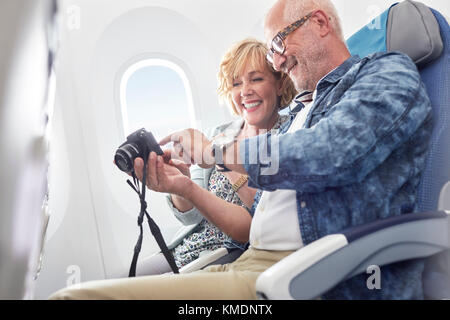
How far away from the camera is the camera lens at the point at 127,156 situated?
3.74ft

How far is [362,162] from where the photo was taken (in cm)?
94

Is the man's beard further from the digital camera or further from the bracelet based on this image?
the digital camera

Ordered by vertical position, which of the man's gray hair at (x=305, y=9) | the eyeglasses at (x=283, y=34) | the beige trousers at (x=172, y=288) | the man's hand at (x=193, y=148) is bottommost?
the beige trousers at (x=172, y=288)

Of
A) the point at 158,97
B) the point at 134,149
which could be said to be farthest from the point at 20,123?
the point at 158,97

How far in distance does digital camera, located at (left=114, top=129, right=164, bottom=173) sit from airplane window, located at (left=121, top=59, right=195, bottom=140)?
148 centimetres

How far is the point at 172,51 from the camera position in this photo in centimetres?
266

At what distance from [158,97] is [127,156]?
1.61m

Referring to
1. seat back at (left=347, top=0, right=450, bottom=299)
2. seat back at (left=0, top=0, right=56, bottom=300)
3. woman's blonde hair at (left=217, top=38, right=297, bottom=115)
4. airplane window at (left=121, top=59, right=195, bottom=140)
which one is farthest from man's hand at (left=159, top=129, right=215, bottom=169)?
airplane window at (left=121, top=59, right=195, bottom=140)

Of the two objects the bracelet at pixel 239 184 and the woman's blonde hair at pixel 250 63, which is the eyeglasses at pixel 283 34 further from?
the bracelet at pixel 239 184

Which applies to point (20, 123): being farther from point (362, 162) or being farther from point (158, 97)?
point (158, 97)

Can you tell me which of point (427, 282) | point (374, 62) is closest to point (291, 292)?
point (427, 282)

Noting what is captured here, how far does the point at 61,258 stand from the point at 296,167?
5.53ft

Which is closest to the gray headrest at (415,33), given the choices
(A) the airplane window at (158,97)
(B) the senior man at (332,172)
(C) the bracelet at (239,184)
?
(B) the senior man at (332,172)

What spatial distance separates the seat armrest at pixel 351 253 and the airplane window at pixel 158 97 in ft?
6.20
